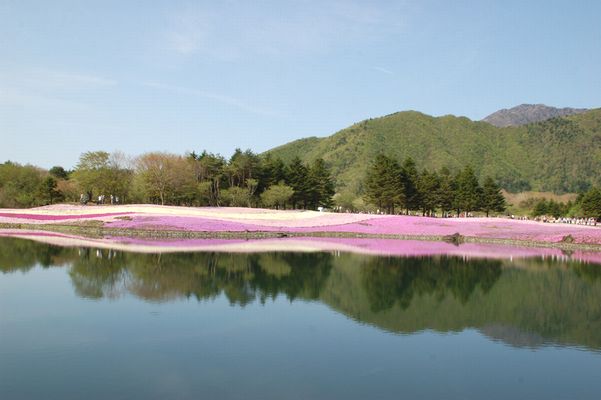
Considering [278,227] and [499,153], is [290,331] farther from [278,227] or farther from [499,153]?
[499,153]

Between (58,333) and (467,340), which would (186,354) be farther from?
(467,340)

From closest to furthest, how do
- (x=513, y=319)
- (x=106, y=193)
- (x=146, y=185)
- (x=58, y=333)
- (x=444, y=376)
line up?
(x=444, y=376), (x=58, y=333), (x=513, y=319), (x=146, y=185), (x=106, y=193)

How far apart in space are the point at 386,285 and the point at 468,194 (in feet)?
207

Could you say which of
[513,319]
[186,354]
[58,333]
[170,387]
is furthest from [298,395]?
[513,319]

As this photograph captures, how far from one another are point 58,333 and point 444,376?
10761 millimetres

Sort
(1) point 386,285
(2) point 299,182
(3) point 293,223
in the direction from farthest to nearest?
(2) point 299,182 → (3) point 293,223 → (1) point 386,285

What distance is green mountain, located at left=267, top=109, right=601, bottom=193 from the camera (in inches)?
6609

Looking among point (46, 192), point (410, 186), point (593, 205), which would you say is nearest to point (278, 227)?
point (410, 186)

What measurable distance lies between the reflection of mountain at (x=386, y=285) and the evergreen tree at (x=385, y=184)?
1662 inches

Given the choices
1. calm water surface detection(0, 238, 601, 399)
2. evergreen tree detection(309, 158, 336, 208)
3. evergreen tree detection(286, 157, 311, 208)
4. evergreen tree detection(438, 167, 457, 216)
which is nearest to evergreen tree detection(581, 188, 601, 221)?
evergreen tree detection(438, 167, 457, 216)

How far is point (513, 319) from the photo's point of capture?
18.7m

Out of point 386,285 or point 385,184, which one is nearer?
point 386,285

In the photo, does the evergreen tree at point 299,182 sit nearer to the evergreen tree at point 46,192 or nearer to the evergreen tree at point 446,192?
the evergreen tree at point 446,192

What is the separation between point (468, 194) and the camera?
8294cm
